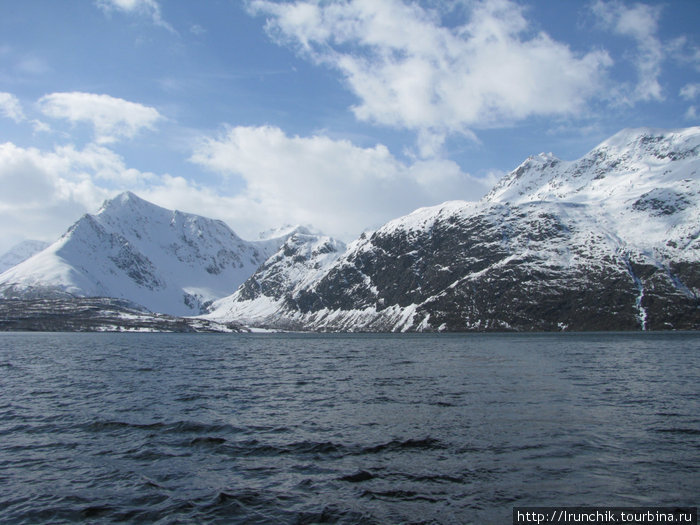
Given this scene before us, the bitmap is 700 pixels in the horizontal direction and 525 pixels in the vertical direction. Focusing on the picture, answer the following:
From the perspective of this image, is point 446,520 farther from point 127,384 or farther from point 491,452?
point 127,384

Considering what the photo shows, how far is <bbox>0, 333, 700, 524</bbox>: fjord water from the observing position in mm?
21938

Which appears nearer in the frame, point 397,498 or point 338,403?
point 397,498

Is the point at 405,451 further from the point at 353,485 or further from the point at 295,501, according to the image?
the point at 295,501

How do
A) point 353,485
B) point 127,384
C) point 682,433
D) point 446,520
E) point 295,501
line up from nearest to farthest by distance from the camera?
point 446,520 → point 295,501 → point 353,485 → point 682,433 → point 127,384

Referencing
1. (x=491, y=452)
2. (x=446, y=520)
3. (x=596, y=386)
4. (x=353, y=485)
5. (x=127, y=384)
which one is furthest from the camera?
(x=127, y=384)

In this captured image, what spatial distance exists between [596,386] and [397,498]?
41.6m

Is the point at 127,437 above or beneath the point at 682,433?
beneath

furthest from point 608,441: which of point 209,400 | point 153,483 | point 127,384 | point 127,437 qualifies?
point 127,384

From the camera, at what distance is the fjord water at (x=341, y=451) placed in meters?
21.9

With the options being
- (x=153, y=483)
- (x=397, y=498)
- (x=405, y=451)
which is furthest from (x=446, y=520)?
(x=153, y=483)

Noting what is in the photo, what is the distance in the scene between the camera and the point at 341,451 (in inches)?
1192

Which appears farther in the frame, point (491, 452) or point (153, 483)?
point (491, 452)

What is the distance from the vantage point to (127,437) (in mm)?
34125

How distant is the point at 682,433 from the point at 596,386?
76.4 feet
